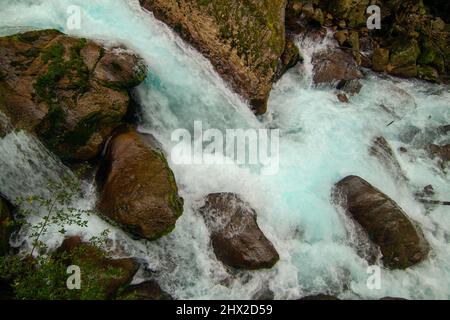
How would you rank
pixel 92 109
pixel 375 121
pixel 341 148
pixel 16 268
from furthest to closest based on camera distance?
pixel 375 121 < pixel 341 148 < pixel 92 109 < pixel 16 268

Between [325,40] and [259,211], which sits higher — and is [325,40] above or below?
above

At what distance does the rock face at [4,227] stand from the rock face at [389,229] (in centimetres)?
598

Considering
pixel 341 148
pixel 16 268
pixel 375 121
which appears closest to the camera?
pixel 16 268

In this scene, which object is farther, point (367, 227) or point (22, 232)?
point (367, 227)

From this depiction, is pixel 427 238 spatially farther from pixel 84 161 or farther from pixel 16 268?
pixel 16 268

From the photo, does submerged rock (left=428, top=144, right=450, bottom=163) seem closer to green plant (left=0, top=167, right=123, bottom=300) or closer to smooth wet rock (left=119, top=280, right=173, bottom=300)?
smooth wet rock (left=119, top=280, right=173, bottom=300)

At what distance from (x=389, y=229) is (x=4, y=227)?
6418mm

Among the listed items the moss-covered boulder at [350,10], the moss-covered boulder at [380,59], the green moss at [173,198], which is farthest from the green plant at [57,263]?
the moss-covered boulder at [380,59]

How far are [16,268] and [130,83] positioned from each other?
374 cm

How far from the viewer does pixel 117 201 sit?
6.47m

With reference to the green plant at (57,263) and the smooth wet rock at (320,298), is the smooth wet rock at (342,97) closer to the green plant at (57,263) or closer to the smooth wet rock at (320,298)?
the smooth wet rock at (320,298)

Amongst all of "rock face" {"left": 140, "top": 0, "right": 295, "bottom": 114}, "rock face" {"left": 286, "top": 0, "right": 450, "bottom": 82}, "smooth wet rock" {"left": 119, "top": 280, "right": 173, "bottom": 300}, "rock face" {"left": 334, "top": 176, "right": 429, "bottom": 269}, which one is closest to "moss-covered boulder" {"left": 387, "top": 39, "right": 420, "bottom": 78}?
"rock face" {"left": 286, "top": 0, "right": 450, "bottom": 82}

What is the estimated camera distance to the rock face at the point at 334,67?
10594 mm

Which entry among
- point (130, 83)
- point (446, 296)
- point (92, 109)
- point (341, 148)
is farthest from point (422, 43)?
point (92, 109)
